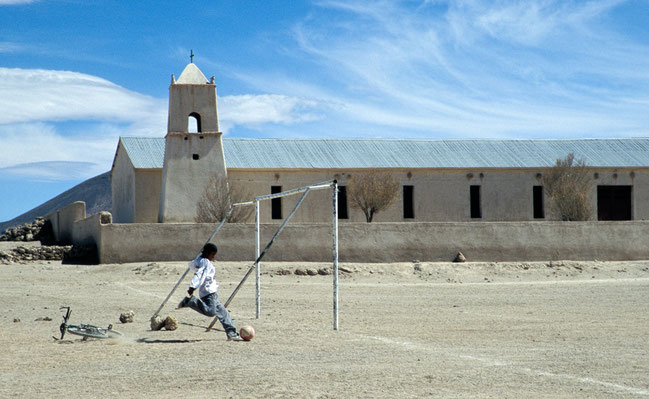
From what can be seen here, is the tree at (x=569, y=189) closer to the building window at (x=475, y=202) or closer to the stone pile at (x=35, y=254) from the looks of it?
the building window at (x=475, y=202)

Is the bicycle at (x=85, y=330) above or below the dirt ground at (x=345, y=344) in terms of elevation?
above

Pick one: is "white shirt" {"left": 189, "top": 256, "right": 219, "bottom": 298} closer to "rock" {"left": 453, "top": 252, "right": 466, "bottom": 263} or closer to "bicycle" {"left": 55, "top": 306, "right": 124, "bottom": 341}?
"bicycle" {"left": 55, "top": 306, "right": 124, "bottom": 341}

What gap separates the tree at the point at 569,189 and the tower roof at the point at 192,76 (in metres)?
15.9

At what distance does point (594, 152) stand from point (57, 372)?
119 ft

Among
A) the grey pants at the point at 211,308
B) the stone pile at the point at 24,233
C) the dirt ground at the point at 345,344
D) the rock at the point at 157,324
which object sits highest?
the stone pile at the point at 24,233

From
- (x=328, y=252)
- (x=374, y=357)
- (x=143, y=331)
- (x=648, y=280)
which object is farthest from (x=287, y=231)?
(x=374, y=357)

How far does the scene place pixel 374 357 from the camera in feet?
33.2

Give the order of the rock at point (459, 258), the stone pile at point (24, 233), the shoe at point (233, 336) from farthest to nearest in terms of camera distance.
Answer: the stone pile at point (24, 233)
the rock at point (459, 258)
the shoe at point (233, 336)

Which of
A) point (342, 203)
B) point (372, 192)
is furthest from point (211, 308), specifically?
point (342, 203)

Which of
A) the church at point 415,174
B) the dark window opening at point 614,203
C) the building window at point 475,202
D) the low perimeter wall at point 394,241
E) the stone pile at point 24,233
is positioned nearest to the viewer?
the low perimeter wall at point 394,241

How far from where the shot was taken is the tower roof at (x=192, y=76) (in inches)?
1272

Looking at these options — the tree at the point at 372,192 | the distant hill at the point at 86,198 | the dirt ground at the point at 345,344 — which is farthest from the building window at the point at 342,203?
the distant hill at the point at 86,198

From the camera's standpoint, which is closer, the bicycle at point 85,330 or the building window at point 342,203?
the bicycle at point 85,330

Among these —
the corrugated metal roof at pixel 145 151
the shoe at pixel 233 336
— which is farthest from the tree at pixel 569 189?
the shoe at pixel 233 336
